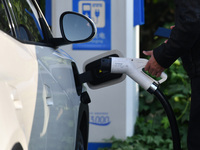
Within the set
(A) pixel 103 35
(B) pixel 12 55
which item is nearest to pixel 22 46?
(B) pixel 12 55

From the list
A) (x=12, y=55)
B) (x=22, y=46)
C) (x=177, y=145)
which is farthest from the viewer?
(x=177, y=145)

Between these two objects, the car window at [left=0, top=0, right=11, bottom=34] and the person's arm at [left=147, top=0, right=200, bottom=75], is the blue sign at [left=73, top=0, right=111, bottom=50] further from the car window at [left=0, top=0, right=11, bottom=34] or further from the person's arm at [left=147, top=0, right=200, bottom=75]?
the car window at [left=0, top=0, right=11, bottom=34]

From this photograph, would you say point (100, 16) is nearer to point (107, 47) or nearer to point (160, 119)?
point (107, 47)

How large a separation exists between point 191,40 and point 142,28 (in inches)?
382

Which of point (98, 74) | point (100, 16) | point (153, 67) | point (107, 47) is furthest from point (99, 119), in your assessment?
point (153, 67)

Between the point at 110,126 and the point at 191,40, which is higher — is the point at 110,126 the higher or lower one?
the lower one

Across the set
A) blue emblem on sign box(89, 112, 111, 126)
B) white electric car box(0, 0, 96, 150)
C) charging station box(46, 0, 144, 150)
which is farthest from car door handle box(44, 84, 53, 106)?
blue emblem on sign box(89, 112, 111, 126)

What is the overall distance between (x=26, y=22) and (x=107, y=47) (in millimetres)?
2946

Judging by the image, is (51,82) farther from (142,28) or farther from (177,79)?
(142,28)

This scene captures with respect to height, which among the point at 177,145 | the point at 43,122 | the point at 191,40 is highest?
the point at 191,40

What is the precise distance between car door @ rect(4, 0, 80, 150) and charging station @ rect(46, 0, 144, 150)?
222cm

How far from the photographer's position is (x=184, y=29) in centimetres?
260

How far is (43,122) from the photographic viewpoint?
7.65ft

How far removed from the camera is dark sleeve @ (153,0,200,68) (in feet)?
8.35
